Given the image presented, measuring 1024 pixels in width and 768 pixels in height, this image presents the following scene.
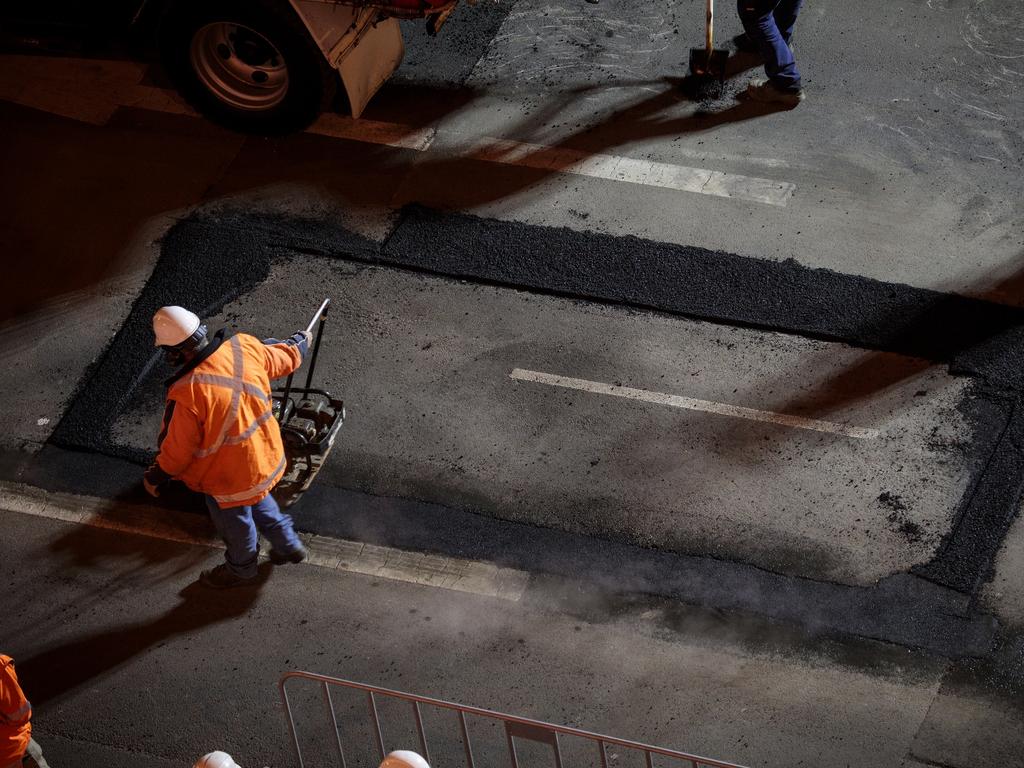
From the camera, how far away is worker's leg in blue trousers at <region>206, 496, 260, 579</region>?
22.0ft

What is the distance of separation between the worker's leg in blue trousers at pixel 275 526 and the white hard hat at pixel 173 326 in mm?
1099

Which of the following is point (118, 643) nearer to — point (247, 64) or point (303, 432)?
point (303, 432)

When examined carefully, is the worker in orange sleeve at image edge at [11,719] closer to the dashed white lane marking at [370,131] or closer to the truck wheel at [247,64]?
the truck wheel at [247,64]

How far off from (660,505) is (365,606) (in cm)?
190

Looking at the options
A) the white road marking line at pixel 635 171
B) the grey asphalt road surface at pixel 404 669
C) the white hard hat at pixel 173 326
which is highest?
the white hard hat at pixel 173 326

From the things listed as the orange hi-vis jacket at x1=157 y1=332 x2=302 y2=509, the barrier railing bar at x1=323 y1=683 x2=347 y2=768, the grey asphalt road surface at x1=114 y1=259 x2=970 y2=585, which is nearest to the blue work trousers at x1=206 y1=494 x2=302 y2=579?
the orange hi-vis jacket at x1=157 y1=332 x2=302 y2=509

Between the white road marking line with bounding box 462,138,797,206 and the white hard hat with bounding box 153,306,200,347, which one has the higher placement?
the white hard hat with bounding box 153,306,200,347

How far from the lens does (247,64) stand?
9742mm

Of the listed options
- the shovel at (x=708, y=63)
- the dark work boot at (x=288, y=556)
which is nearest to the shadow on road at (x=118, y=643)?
the dark work boot at (x=288, y=556)

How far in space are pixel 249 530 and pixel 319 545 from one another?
631 millimetres

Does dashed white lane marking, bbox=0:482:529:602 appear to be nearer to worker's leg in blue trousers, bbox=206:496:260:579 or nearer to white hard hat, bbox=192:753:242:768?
worker's leg in blue trousers, bbox=206:496:260:579

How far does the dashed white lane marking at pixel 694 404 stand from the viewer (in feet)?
25.2

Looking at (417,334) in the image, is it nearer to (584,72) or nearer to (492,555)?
(492,555)

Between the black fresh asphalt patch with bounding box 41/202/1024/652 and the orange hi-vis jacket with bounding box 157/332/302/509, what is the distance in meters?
0.97
